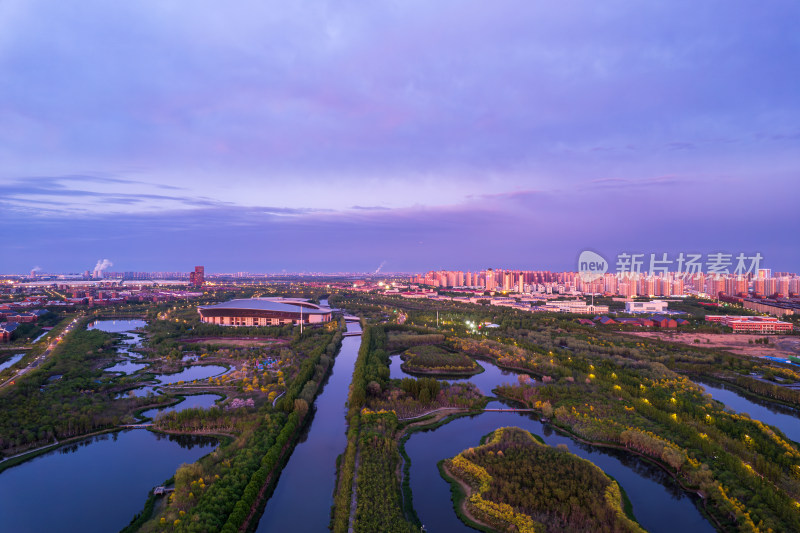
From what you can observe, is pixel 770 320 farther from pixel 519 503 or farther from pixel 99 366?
pixel 99 366

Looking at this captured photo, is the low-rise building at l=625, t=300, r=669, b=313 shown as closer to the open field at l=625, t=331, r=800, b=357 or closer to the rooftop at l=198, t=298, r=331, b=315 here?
the open field at l=625, t=331, r=800, b=357

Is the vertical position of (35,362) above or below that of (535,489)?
below

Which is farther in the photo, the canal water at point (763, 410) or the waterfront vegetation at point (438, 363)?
the waterfront vegetation at point (438, 363)

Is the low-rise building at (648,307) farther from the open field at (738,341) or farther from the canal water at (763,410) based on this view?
the canal water at (763,410)

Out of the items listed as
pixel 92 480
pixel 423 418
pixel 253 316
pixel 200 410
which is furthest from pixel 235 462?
pixel 253 316

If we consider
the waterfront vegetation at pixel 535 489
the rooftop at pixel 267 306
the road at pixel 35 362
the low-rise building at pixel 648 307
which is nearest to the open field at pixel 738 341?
the low-rise building at pixel 648 307

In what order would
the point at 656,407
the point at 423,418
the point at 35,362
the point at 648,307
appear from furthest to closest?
1. the point at 648,307
2. the point at 35,362
3. the point at 656,407
4. the point at 423,418

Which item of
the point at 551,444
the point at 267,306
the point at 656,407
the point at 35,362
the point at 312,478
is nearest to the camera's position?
the point at 312,478

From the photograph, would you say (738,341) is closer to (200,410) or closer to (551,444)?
(551,444)
